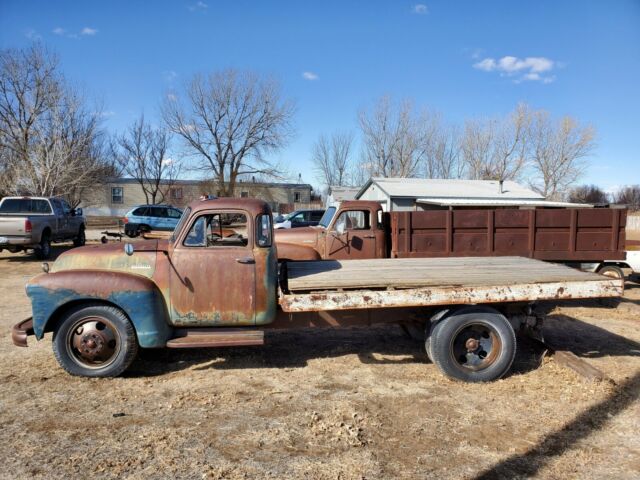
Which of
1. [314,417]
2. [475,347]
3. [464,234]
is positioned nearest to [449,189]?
[464,234]

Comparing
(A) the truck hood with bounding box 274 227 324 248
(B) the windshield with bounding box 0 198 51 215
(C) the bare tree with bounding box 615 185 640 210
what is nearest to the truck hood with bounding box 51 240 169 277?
(A) the truck hood with bounding box 274 227 324 248

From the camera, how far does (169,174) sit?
4256 cm

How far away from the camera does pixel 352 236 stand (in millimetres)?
7723

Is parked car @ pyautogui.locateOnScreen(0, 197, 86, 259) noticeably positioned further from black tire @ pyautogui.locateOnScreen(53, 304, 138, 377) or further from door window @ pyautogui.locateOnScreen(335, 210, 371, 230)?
black tire @ pyautogui.locateOnScreen(53, 304, 138, 377)

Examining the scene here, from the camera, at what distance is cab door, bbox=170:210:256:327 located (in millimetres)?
4473

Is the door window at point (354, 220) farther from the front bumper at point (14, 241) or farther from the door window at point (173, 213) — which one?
the door window at point (173, 213)

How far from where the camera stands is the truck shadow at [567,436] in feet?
9.97

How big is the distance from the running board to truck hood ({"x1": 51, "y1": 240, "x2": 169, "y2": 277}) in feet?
2.36

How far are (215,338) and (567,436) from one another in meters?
3.19

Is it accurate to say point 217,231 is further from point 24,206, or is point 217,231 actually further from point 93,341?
point 24,206

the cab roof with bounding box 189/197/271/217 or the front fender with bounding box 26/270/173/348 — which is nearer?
the front fender with bounding box 26/270/173/348

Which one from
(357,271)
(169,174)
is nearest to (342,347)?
(357,271)

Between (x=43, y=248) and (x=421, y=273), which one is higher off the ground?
(x=421, y=273)

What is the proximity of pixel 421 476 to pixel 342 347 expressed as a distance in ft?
9.25
